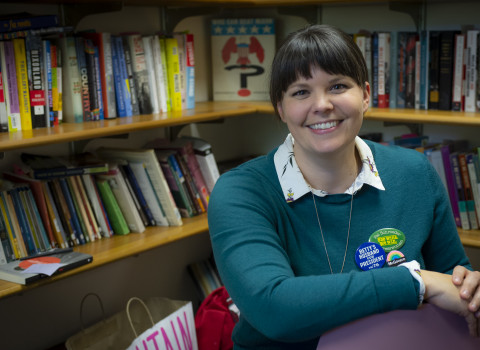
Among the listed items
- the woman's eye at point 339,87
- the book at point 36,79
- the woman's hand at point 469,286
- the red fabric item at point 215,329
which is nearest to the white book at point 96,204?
the book at point 36,79

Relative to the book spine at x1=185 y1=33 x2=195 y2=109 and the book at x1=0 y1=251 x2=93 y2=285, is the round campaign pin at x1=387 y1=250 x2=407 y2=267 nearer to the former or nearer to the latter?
the book at x1=0 y1=251 x2=93 y2=285

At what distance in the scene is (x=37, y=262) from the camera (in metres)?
1.89

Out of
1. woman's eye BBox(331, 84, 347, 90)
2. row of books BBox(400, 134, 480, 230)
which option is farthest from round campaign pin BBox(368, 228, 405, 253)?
row of books BBox(400, 134, 480, 230)

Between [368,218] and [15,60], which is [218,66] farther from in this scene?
[368,218]

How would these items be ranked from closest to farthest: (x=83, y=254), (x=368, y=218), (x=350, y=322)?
(x=350, y=322) < (x=368, y=218) < (x=83, y=254)

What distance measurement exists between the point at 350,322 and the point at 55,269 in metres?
1.00

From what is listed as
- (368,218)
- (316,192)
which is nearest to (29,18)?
(316,192)

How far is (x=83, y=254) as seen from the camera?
1.97 m

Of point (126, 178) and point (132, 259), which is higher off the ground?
point (126, 178)

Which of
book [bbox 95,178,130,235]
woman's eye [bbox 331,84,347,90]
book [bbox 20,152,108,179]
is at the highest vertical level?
woman's eye [bbox 331,84,347,90]

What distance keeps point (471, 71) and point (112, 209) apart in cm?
139

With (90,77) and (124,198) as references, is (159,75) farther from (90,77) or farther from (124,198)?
(124,198)

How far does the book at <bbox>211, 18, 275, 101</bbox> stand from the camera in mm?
2811

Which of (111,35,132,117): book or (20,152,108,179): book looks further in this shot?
(111,35,132,117): book
